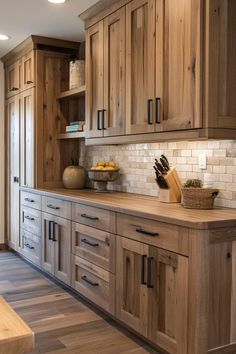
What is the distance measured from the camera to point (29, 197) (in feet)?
14.6

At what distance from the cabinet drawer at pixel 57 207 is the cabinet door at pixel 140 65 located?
36.2 inches

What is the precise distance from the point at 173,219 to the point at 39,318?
4.78 feet

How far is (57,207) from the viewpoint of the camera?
12.3 feet

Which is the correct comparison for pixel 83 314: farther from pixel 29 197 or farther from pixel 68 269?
pixel 29 197

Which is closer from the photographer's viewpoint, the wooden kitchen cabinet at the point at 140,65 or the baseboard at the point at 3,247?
the wooden kitchen cabinet at the point at 140,65

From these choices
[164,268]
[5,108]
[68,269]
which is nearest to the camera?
[164,268]

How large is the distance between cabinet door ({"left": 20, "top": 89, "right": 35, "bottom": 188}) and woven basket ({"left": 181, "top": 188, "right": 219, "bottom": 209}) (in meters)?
2.35

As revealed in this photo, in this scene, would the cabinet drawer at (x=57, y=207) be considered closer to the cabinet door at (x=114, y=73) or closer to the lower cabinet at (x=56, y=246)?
the lower cabinet at (x=56, y=246)

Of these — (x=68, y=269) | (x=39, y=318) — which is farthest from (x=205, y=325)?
(x=68, y=269)

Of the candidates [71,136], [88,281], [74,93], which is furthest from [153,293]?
[74,93]

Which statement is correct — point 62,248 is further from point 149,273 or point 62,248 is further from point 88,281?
point 149,273

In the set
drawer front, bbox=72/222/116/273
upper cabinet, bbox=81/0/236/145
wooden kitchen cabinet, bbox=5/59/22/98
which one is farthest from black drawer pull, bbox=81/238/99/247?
wooden kitchen cabinet, bbox=5/59/22/98

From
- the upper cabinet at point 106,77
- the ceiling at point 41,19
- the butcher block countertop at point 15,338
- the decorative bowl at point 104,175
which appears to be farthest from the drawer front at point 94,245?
the butcher block countertop at point 15,338

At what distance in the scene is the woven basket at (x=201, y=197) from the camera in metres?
2.57
